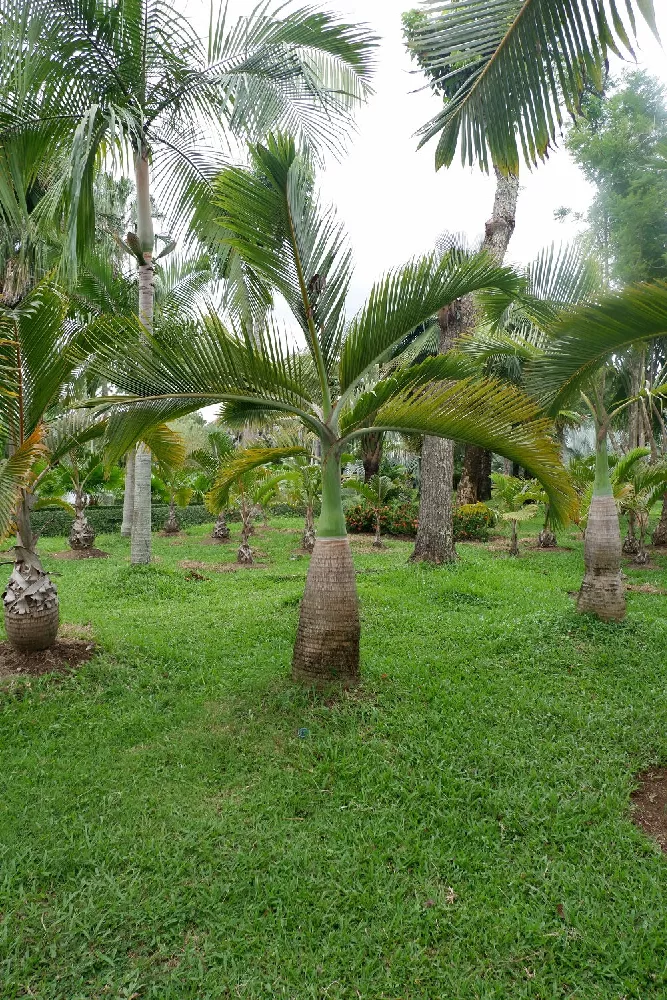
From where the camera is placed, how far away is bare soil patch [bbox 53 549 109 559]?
11.2 meters

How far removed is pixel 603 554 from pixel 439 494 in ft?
13.2

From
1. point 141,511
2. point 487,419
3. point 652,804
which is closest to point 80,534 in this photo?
point 141,511

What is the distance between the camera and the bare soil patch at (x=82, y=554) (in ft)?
36.7

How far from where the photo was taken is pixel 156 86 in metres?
6.64

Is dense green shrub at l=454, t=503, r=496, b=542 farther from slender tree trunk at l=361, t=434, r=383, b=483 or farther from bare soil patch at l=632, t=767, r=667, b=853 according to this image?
bare soil patch at l=632, t=767, r=667, b=853

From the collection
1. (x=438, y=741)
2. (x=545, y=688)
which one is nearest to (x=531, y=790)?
(x=438, y=741)

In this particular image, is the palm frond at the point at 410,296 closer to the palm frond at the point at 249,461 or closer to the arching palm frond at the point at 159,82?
the palm frond at the point at 249,461

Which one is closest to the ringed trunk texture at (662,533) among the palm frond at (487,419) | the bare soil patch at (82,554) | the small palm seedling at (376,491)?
the small palm seedling at (376,491)

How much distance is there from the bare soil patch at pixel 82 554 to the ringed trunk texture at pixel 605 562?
8.75 m

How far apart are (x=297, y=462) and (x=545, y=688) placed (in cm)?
721

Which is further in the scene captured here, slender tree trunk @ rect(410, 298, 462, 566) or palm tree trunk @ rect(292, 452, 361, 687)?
slender tree trunk @ rect(410, 298, 462, 566)

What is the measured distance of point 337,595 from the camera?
4066mm

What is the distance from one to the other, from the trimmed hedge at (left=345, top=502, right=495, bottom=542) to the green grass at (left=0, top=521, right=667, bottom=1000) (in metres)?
8.48

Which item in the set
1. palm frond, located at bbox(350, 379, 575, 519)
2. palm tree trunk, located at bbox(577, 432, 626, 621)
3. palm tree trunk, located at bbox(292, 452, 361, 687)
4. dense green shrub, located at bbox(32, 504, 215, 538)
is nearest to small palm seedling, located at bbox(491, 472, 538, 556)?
palm tree trunk, located at bbox(577, 432, 626, 621)
